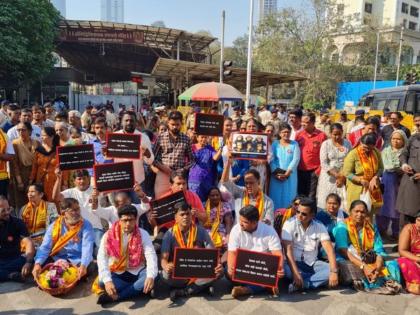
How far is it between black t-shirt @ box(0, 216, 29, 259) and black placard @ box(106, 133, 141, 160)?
4.15 ft

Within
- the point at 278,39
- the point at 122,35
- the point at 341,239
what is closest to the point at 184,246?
the point at 341,239

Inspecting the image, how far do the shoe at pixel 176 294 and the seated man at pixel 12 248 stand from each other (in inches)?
62.7

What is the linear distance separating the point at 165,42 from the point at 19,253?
22.6 metres

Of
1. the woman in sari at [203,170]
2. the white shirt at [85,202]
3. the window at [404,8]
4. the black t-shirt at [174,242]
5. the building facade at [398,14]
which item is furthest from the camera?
the window at [404,8]

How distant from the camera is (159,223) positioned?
4.25m

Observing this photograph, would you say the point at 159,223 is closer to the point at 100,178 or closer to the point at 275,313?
the point at 100,178

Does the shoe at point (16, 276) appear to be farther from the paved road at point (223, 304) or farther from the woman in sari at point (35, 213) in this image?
the woman in sari at point (35, 213)

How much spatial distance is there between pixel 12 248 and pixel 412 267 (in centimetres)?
427

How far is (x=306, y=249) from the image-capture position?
4141 mm

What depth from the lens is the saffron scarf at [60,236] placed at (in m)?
4.11

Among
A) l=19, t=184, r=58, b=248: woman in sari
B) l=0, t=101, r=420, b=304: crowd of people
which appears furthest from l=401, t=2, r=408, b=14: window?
l=19, t=184, r=58, b=248: woman in sari

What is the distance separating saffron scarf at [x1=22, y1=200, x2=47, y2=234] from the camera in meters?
4.74

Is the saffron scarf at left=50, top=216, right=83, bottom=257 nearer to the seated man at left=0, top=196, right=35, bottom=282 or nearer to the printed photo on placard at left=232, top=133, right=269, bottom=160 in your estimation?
the seated man at left=0, top=196, right=35, bottom=282

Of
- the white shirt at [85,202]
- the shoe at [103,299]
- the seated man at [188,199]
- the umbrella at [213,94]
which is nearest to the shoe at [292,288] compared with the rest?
the seated man at [188,199]
